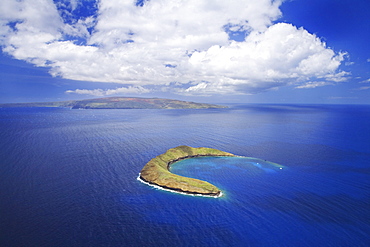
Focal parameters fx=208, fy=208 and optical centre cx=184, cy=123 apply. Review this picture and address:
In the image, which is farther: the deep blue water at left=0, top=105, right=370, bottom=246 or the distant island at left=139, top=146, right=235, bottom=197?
the distant island at left=139, top=146, right=235, bottom=197

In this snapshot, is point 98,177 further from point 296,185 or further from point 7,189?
point 296,185

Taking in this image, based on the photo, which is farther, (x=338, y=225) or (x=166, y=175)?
(x=166, y=175)

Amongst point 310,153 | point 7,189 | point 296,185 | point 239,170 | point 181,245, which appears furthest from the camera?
point 310,153

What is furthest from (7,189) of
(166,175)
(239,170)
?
(239,170)

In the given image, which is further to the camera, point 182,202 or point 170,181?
point 170,181

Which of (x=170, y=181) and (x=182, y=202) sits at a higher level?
(x=170, y=181)

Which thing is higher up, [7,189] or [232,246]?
[7,189]

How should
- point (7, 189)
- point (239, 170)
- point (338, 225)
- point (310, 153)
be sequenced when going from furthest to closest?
point (310, 153) < point (239, 170) < point (7, 189) < point (338, 225)

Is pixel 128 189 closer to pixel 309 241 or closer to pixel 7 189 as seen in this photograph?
pixel 7 189

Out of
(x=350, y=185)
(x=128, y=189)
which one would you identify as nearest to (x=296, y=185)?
(x=350, y=185)

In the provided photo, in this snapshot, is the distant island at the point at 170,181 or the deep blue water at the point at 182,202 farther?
the distant island at the point at 170,181
